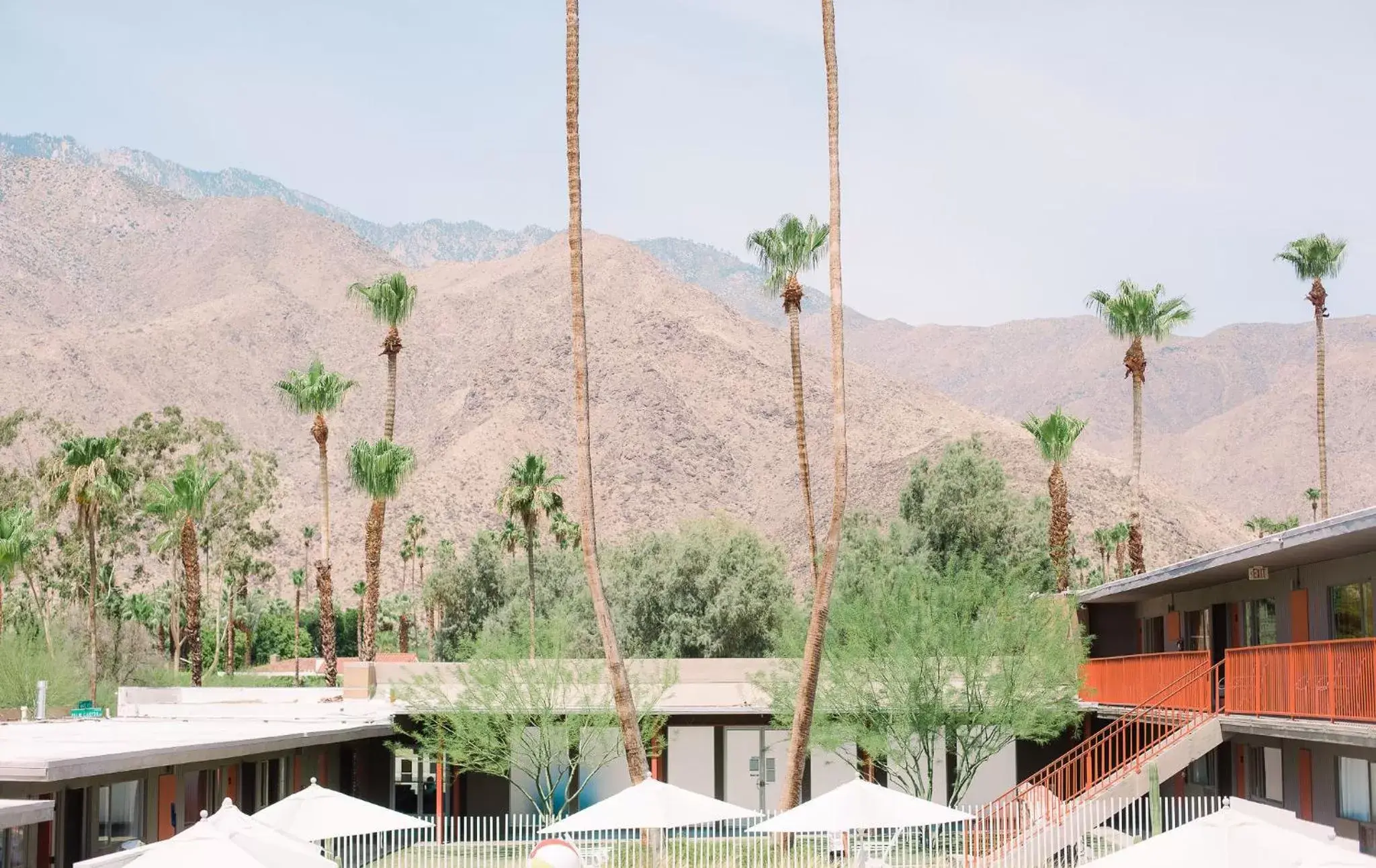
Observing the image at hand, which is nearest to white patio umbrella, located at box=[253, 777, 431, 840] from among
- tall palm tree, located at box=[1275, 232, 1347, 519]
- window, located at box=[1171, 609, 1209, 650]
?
window, located at box=[1171, 609, 1209, 650]

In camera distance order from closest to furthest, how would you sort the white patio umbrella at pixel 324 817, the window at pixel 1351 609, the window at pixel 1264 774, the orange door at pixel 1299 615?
the white patio umbrella at pixel 324 817 → the window at pixel 1351 609 → the orange door at pixel 1299 615 → the window at pixel 1264 774

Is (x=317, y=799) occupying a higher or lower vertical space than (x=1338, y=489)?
lower

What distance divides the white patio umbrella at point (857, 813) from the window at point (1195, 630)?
1294 cm

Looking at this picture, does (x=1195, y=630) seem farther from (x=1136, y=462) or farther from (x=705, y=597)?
(x=705, y=597)

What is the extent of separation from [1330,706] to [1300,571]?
6.51 meters

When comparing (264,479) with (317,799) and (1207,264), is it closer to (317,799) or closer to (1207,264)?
(1207,264)

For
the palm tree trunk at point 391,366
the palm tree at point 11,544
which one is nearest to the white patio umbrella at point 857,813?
the palm tree trunk at point 391,366

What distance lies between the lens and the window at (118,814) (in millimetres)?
24859

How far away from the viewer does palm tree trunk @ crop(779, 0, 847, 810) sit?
98.2 feet

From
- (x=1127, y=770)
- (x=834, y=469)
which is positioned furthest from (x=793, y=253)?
(x=1127, y=770)

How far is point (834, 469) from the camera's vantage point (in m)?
31.7

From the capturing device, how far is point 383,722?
118 feet

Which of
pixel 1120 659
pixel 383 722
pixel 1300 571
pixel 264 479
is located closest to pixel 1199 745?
pixel 1300 571

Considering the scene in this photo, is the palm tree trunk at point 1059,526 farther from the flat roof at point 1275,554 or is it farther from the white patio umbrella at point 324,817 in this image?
the white patio umbrella at point 324,817
